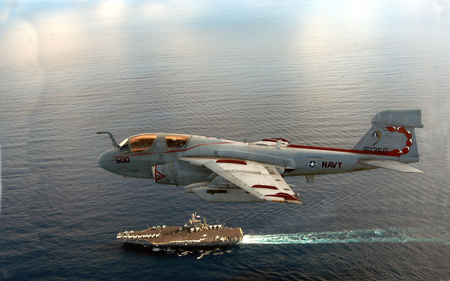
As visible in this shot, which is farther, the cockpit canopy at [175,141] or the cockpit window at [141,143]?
the cockpit window at [141,143]

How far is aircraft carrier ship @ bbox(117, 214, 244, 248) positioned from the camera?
6488 centimetres

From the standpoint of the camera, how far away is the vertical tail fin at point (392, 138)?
1945 inches

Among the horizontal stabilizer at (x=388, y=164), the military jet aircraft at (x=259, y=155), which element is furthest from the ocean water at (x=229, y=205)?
the horizontal stabilizer at (x=388, y=164)

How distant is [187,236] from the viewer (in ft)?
218

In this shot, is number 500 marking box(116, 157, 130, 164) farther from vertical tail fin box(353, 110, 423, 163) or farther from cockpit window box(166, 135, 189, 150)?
vertical tail fin box(353, 110, 423, 163)

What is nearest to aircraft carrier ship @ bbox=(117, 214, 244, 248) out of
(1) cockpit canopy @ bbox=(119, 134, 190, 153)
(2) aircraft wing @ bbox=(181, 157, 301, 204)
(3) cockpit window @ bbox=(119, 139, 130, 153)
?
(3) cockpit window @ bbox=(119, 139, 130, 153)

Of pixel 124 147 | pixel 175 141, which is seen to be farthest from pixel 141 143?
pixel 175 141

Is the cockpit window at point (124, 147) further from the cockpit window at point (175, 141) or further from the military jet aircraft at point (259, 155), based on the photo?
the cockpit window at point (175, 141)

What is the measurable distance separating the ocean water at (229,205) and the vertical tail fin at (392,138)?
19.0 m

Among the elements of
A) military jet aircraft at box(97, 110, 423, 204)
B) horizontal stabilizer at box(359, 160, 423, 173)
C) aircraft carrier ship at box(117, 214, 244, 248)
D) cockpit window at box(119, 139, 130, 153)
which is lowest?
aircraft carrier ship at box(117, 214, 244, 248)

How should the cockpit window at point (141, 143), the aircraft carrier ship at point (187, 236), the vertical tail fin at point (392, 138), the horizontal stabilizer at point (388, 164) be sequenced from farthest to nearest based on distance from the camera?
the aircraft carrier ship at point (187, 236), the cockpit window at point (141, 143), the vertical tail fin at point (392, 138), the horizontal stabilizer at point (388, 164)

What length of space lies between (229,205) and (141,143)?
27.4 meters

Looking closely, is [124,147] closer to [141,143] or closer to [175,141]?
[141,143]

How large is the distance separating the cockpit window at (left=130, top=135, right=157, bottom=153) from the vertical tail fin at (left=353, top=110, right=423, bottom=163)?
89.5 ft
